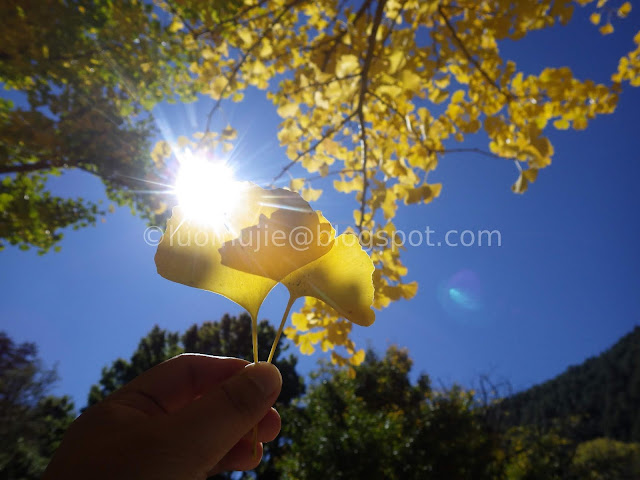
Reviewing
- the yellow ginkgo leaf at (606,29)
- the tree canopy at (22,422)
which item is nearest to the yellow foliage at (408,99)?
the yellow ginkgo leaf at (606,29)

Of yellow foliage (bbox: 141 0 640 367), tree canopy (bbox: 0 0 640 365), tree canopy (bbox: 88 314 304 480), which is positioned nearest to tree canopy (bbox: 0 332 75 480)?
tree canopy (bbox: 88 314 304 480)

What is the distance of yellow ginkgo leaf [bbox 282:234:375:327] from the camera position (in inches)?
17.2

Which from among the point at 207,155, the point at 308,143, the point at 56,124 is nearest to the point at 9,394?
the point at 56,124

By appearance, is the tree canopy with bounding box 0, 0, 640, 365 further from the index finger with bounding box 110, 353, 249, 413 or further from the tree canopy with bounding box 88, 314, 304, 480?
the tree canopy with bounding box 88, 314, 304, 480

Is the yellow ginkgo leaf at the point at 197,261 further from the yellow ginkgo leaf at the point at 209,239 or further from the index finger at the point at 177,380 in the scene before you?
the index finger at the point at 177,380

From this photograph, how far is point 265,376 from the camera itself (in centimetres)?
52

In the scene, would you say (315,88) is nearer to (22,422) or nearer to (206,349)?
(22,422)

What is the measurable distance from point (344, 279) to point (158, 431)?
33 centimetres

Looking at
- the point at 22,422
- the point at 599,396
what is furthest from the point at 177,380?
the point at 599,396

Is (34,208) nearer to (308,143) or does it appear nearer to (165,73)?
(165,73)

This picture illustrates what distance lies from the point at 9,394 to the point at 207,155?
10683mm

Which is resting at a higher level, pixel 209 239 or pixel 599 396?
pixel 209 239

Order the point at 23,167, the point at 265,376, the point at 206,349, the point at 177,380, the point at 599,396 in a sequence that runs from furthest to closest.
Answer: the point at 599,396, the point at 206,349, the point at 23,167, the point at 177,380, the point at 265,376

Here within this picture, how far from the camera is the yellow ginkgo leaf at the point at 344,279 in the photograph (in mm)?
438
